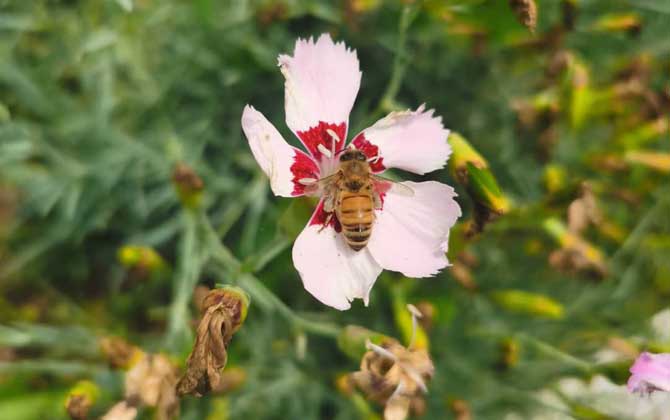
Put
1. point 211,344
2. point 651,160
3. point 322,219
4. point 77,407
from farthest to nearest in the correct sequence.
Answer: point 651,160 < point 77,407 < point 322,219 < point 211,344

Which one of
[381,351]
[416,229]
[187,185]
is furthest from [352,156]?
[187,185]

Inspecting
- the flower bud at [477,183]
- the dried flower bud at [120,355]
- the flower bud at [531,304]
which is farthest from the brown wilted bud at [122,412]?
the flower bud at [531,304]

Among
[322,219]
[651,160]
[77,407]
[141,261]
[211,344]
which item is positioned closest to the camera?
[211,344]

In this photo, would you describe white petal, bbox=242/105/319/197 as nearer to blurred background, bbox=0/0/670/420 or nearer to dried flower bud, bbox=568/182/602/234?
blurred background, bbox=0/0/670/420

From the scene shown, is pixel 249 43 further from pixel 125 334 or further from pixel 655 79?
pixel 655 79

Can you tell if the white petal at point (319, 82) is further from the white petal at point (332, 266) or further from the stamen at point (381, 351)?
the stamen at point (381, 351)

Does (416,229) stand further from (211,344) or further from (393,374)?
(211,344)
